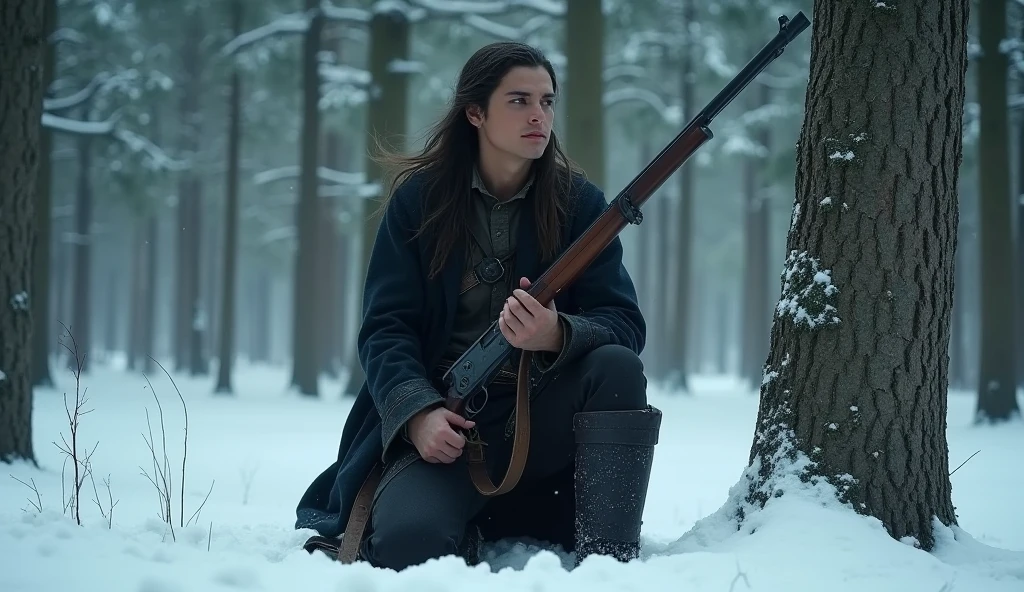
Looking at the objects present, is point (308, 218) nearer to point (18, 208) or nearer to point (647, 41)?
point (647, 41)

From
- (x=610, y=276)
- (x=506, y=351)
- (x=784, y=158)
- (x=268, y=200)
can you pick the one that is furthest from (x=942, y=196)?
(x=268, y=200)

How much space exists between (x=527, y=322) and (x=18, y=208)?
14.4 ft

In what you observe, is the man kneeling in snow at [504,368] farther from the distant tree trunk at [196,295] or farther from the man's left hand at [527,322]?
the distant tree trunk at [196,295]

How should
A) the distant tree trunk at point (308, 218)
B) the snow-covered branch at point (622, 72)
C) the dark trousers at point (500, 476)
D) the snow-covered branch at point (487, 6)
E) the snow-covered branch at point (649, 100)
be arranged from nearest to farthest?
the dark trousers at point (500, 476) → the snow-covered branch at point (487, 6) → the distant tree trunk at point (308, 218) → the snow-covered branch at point (649, 100) → the snow-covered branch at point (622, 72)

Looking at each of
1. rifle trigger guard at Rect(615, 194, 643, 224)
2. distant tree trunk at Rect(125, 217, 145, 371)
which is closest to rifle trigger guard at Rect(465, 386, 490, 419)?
rifle trigger guard at Rect(615, 194, 643, 224)

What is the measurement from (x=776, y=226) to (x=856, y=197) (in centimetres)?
2602

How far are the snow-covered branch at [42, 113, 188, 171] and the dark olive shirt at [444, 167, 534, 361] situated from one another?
1171 cm

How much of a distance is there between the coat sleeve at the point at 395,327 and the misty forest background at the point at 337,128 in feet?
18.4

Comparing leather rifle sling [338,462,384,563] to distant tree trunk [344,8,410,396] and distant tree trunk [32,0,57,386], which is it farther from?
distant tree trunk [32,0,57,386]

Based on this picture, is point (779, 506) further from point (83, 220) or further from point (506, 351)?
point (83, 220)

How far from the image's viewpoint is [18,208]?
18.8 ft

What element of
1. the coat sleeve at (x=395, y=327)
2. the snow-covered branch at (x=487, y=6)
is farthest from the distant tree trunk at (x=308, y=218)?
the coat sleeve at (x=395, y=327)

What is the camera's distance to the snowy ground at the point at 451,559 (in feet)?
7.92

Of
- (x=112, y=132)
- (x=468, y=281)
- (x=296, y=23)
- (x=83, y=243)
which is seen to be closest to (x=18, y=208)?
(x=468, y=281)
